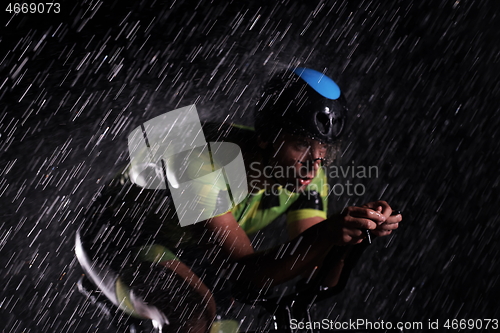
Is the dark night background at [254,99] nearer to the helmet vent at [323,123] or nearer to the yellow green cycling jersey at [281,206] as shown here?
the yellow green cycling jersey at [281,206]

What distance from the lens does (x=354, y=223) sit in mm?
894

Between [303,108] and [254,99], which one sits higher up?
[303,108]

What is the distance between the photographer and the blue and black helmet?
1.22m

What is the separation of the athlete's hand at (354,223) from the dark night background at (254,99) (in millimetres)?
889

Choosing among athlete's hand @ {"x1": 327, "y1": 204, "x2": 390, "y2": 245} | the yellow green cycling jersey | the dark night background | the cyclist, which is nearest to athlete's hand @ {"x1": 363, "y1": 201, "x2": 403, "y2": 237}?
athlete's hand @ {"x1": 327, "y1": 204, "x2": 390, "y2": 245}

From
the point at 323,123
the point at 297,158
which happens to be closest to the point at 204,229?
the point at 297,158

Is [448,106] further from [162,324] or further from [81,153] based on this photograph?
[81,153]

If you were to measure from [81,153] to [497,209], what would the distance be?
1.99m

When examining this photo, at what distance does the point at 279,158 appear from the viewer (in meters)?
1.27

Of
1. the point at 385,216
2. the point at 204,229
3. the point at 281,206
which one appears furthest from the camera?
the point at 281,206

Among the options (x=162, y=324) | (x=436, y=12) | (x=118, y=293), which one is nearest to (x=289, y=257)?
(x=162, y=324)

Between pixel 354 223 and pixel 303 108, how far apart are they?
0.44 meters

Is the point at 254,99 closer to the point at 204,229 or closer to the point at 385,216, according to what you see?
the point at 204,229

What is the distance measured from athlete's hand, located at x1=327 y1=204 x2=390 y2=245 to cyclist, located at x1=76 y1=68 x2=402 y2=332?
23 cm
